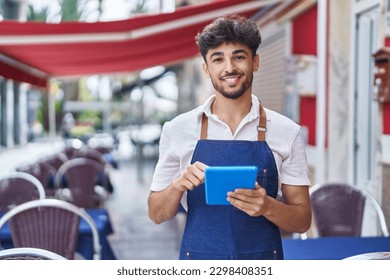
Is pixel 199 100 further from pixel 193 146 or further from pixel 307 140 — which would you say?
pixel 193 146

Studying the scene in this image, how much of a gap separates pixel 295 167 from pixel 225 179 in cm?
36

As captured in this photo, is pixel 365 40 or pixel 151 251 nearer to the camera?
pixel 365 40

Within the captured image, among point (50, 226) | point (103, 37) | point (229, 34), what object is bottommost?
point (50, 226)

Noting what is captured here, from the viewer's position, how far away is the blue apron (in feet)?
5.81

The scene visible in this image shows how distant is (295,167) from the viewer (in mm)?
1802

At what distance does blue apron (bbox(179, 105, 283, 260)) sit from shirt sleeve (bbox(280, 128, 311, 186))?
0.03 meters

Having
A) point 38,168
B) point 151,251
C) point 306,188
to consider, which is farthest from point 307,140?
point 306,188

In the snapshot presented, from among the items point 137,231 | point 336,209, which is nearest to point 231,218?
point 336,209

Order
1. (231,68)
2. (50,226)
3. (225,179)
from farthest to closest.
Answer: (50,226), (231,68), (225,179)

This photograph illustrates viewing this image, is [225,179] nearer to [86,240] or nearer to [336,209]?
[86,240]

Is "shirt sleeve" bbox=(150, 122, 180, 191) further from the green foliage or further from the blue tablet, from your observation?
the green foliage

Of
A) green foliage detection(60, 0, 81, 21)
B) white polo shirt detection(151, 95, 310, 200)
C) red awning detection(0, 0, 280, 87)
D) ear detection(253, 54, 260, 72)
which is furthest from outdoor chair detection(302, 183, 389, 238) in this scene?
green foliage detection(60, 0, 81, 21)

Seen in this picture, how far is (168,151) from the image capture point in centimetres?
183
